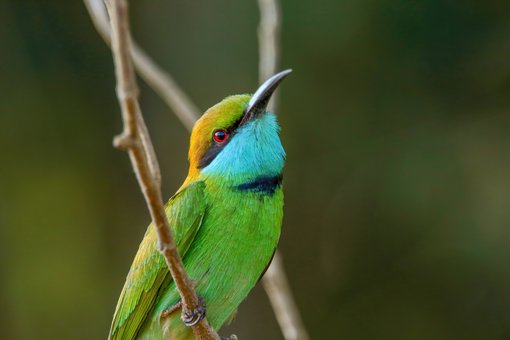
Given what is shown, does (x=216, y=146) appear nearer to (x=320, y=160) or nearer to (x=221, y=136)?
(x=221, y=136)

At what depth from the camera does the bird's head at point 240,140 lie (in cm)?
346

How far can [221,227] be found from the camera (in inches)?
131

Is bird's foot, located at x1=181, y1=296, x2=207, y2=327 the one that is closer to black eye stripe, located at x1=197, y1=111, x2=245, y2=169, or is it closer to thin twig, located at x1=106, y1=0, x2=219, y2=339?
thin twig, located at x1=106, y1=0, x2=219, y2=339

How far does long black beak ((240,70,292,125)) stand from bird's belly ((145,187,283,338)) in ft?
1.12

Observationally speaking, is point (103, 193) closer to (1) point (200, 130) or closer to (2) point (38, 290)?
(2) point (38, 290)

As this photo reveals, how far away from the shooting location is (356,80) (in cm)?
632

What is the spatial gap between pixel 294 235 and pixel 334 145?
712 millimetres

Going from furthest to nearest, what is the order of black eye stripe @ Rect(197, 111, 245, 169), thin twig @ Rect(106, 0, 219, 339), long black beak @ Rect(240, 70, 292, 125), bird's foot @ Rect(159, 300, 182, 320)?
1. black eye stripe @ Rect(197, 111, 245, 169)
2. long black beak @ Rect(240, 70, 292, 125)
3. bird's foot @ Rect(159, 300, 182, 320)
4. thin twig @ Rect(106, 0, 219, 339)

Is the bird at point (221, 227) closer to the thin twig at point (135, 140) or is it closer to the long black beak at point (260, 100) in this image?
the long black beak at point (260, 100)

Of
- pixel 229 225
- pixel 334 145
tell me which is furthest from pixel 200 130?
pixel 334 145

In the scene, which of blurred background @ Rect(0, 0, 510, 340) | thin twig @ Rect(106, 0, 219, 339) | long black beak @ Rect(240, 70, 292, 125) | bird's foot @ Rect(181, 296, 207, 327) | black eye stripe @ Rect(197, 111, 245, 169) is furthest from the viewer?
blurred background @ Rect(0, 0, 510, 340)

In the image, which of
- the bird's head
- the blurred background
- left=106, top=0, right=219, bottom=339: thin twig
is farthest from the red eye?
the blurred background

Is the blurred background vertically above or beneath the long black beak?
beneath

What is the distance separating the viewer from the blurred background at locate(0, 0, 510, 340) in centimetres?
602
